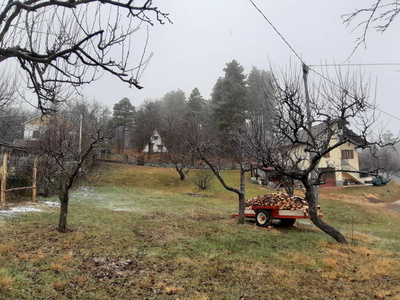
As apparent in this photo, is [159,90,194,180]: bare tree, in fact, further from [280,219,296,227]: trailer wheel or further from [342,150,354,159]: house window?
[342,150,354,159]: house window

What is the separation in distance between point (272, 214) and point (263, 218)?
45cm

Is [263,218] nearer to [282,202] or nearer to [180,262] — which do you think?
[282,202]

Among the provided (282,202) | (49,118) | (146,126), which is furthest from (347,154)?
(49,118)

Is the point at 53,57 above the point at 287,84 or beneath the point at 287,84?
beneath

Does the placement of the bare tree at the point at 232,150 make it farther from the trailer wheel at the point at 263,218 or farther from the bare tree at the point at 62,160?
the bare tree at the point at 62,160

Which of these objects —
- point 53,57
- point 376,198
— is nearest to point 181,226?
point 53,57

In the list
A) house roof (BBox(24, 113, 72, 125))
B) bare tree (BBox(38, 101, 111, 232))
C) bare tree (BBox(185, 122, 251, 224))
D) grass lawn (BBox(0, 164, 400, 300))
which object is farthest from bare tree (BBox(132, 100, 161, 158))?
grass lawn (BBox(0, 164, 400, 300))

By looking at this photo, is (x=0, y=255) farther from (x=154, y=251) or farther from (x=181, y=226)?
(x=181, y=226)

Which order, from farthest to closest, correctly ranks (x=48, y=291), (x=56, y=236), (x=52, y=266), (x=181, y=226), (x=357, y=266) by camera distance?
(x=181, y=226) < (x=56, y=236) < (x=357, y=266) < (x=52, y=266) < (x=48, y=291)

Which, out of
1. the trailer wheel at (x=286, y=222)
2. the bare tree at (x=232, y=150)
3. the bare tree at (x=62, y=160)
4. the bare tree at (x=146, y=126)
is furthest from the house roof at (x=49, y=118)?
the bare tree at (x=146, y=126)

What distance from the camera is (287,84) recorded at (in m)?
7.37

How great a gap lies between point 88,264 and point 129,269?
0.92 meters

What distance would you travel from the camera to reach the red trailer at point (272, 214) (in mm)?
8836

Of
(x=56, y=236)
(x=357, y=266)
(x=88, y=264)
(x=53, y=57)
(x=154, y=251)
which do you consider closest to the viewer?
(x=53, y=57)
